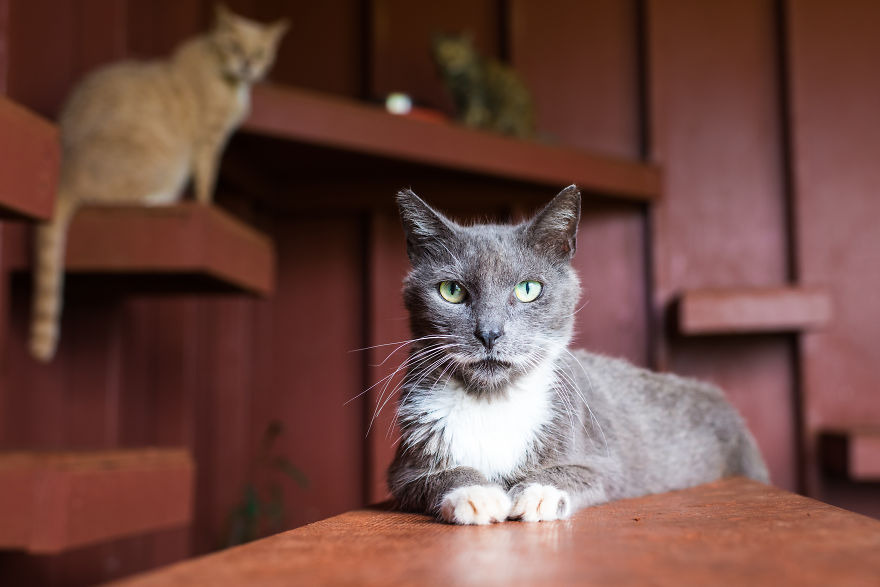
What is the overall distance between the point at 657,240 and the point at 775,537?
2.45 metres

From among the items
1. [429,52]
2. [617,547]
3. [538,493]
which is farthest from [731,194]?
[617,547]

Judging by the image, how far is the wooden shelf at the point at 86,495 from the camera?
139cm

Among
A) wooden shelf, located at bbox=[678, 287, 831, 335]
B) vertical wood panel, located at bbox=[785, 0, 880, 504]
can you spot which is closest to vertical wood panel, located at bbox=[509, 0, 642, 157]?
vertical wood panel, located at bbox=[785, 0, 880, 504]

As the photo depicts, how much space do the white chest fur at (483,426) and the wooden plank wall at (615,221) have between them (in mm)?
1781

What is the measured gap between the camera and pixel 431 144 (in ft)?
8.77

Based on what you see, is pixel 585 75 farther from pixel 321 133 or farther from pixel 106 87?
pixel 106 87

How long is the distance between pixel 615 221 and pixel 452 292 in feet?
7.06

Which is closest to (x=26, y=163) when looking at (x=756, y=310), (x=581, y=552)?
(x=581, y=552)

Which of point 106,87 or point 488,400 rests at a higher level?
point 106,87

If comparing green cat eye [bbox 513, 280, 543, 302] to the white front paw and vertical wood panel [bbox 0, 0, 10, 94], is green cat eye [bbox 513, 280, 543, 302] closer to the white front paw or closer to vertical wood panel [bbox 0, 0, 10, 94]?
the white front paw

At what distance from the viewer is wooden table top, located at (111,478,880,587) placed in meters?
0.69

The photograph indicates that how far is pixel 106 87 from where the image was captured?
216 centimetres

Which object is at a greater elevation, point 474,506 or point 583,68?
point 583,68

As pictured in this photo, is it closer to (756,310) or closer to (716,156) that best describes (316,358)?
(756,310)
